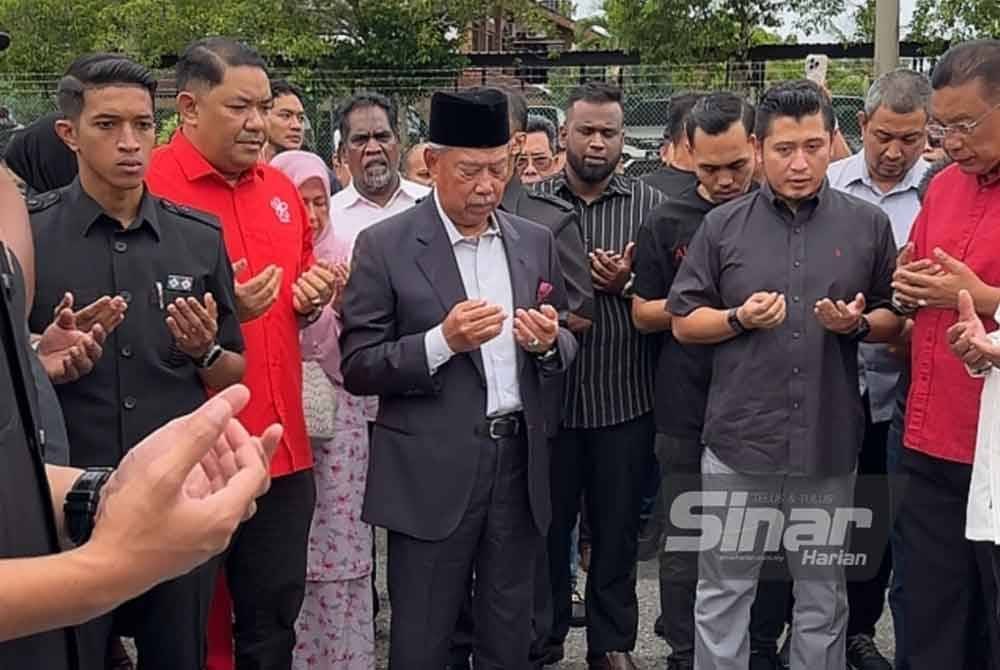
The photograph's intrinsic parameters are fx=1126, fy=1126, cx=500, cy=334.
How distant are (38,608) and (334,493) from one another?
112 inches

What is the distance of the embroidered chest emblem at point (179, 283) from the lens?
10.3 feet

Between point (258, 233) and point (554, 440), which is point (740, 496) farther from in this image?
point (258, 233)

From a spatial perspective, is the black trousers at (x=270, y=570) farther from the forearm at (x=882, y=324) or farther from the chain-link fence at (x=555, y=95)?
the chain-link fence at (x=555, y=95)

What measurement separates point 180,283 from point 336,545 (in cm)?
127

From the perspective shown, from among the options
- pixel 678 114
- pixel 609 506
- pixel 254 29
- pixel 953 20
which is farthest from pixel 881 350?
pixel 254 29

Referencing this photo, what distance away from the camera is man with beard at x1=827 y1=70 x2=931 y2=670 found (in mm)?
4344

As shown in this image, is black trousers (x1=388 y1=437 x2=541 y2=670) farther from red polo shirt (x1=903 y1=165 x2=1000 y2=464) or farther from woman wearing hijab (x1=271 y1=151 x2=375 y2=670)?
red polo shirt (x1=903 y1=165 x2=1000 y2=464)

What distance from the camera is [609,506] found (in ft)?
14.0

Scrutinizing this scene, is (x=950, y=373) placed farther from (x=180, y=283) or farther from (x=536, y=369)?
(x=180, y=283)

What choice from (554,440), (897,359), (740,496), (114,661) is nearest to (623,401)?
(554,440)

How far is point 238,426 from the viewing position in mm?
1347

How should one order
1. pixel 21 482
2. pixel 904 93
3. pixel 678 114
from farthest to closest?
1. pixel 678 114
2. pixel 904 93
3. pixel 21 482

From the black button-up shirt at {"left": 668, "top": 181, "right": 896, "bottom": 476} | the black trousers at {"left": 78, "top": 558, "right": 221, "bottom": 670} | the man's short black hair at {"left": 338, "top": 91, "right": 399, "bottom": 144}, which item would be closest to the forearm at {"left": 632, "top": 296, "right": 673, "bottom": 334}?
the black button-up shirt at {"left": 668, "top": 181, "right": 896, "bottom": 476}

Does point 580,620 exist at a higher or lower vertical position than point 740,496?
lower
